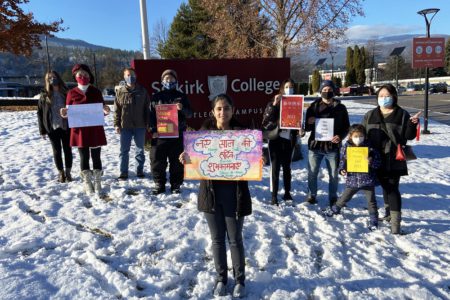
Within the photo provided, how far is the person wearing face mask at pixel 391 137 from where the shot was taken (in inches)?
164

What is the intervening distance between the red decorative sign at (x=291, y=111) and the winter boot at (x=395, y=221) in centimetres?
171

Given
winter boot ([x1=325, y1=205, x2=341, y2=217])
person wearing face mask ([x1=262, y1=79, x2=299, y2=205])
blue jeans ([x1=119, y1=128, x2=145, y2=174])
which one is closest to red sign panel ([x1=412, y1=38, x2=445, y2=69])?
person wearing face mask ([x1=262, y1=79, x2=299, y2=205])

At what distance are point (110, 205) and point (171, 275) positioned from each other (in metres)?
2.15

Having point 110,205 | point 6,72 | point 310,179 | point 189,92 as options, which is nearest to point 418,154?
point 310,179

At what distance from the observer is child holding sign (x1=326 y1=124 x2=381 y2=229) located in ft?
14.1

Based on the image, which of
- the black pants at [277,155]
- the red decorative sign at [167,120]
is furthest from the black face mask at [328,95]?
the red decorative sign at [167,120]

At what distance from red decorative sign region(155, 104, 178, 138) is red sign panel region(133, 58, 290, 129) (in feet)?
7.14

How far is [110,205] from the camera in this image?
512 cm

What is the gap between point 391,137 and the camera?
13.8ft

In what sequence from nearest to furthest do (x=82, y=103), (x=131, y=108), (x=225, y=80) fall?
(x=82, y=103)
(x=131, y=108)
(x=225, y=80)

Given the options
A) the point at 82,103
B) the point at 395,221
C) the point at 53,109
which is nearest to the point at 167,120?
the point at 82,103

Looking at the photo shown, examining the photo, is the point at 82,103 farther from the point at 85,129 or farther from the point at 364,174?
the point at 364,174

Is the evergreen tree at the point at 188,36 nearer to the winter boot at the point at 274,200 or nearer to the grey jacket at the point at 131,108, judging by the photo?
the grey jacket at the point at 131,108

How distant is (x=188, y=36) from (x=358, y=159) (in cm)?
2254
